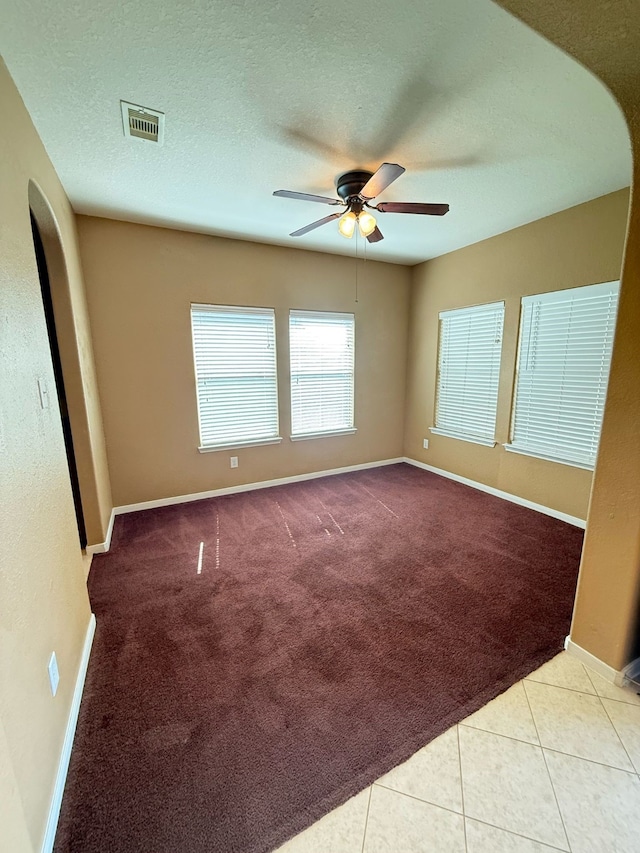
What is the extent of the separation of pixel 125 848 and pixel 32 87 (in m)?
2.92

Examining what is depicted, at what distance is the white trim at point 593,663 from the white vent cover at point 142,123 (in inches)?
132

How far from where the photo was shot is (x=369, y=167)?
2178 mm

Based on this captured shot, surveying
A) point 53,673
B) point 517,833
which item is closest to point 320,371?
point 53,673

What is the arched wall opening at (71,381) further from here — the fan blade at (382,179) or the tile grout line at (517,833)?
the tile grout line at (517,833)

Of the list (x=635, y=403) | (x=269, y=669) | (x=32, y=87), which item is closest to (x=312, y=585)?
(x=269, y=669)

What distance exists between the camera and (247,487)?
12.9 feet

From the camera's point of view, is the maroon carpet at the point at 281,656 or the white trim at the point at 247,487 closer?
the maroon carpet at the point at 281,656

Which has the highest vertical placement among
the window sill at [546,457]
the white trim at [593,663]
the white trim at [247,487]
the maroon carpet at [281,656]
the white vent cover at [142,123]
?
the white vent cover at [142,123]

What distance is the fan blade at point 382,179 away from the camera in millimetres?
1715

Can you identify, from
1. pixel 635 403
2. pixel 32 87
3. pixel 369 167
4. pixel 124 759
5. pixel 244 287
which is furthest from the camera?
pixel 244 287

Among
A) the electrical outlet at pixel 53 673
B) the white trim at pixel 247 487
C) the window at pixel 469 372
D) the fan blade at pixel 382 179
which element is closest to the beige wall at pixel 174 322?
the white trim at pixel 247 487

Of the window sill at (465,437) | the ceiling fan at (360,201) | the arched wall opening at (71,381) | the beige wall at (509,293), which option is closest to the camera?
the ceiling fan at (360,201)

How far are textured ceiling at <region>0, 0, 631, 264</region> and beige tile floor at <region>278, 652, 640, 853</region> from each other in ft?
8.85

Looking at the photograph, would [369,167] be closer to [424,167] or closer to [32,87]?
[424,167]
